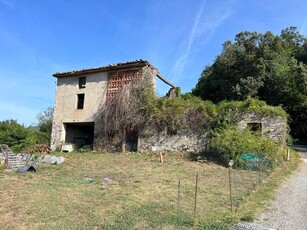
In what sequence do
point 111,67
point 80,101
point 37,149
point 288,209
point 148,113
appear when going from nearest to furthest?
point 288,209
point 148,113
point 37,149
point 111,67
point 80,101

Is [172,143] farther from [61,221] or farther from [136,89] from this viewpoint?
[61,221]

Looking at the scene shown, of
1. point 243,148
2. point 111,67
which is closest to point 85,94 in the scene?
point 111,67

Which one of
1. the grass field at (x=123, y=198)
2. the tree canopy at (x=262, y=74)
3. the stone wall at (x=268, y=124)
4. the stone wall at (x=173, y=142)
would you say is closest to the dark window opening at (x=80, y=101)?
the stone wall at (x=173, y=142)

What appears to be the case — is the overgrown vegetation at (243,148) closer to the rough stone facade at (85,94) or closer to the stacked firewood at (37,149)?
the rough stone facade at (85,94)

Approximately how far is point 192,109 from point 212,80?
35.1ft

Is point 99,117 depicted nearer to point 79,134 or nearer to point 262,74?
point 79,134

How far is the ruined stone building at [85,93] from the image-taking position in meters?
18.5

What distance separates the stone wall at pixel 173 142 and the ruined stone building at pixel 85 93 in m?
3.55

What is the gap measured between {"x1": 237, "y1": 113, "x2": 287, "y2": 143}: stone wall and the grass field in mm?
4290

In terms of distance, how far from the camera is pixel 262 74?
2338cm

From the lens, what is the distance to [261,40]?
24609mm

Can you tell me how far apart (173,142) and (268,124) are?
5.62 m

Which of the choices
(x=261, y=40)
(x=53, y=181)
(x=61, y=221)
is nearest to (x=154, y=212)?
(x=61, y=221)

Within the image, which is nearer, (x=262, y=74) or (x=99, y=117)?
(x=99, y=117)
